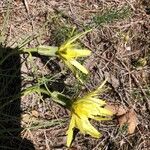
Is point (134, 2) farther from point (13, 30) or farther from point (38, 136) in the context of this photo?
point (38, 136)

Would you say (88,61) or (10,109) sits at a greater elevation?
(88,61)

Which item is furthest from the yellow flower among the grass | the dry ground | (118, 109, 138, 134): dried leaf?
the grass

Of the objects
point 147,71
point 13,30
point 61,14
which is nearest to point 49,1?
point 61,14

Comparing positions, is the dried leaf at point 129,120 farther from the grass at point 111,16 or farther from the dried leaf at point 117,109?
the grass at point 111,16

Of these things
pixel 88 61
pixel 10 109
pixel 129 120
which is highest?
pixel 88 61

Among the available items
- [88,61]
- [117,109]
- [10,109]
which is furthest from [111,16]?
[10,109]

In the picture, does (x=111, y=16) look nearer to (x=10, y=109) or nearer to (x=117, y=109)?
(x=117, y=109)

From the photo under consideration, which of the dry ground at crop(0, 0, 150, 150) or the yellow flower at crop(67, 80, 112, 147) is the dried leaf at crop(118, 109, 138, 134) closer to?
the dry ground at crop(0, 0, 150, 150)
